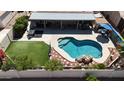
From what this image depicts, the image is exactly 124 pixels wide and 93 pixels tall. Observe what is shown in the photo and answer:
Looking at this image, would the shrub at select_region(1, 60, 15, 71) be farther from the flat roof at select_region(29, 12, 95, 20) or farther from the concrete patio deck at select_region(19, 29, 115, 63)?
the flat roof at select_region(29, 12, 95, 20)

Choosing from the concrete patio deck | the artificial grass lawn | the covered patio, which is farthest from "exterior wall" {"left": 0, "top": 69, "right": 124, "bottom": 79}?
the covered patio

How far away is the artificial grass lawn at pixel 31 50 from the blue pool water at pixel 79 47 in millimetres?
3310

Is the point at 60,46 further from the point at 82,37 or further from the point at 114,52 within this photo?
the point at 114,52

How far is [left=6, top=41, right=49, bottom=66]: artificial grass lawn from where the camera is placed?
1042 inches

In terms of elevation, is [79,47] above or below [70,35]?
below

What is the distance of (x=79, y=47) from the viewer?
30.7 m

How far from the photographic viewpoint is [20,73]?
→ 21516 mm

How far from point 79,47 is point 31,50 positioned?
26.6ft

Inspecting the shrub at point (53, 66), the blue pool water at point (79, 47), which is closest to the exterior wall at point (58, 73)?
the shrub at point (53, 66)

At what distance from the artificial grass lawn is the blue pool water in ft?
10.9

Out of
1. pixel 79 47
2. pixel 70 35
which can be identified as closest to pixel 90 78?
pixel 79 47

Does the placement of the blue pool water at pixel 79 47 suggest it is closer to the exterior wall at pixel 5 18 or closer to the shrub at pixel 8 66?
the shrub at pixel 8 66

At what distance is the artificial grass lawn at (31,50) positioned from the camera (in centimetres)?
2647

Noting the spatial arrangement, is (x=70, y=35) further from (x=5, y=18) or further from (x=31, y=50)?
(x=5, y=18)
